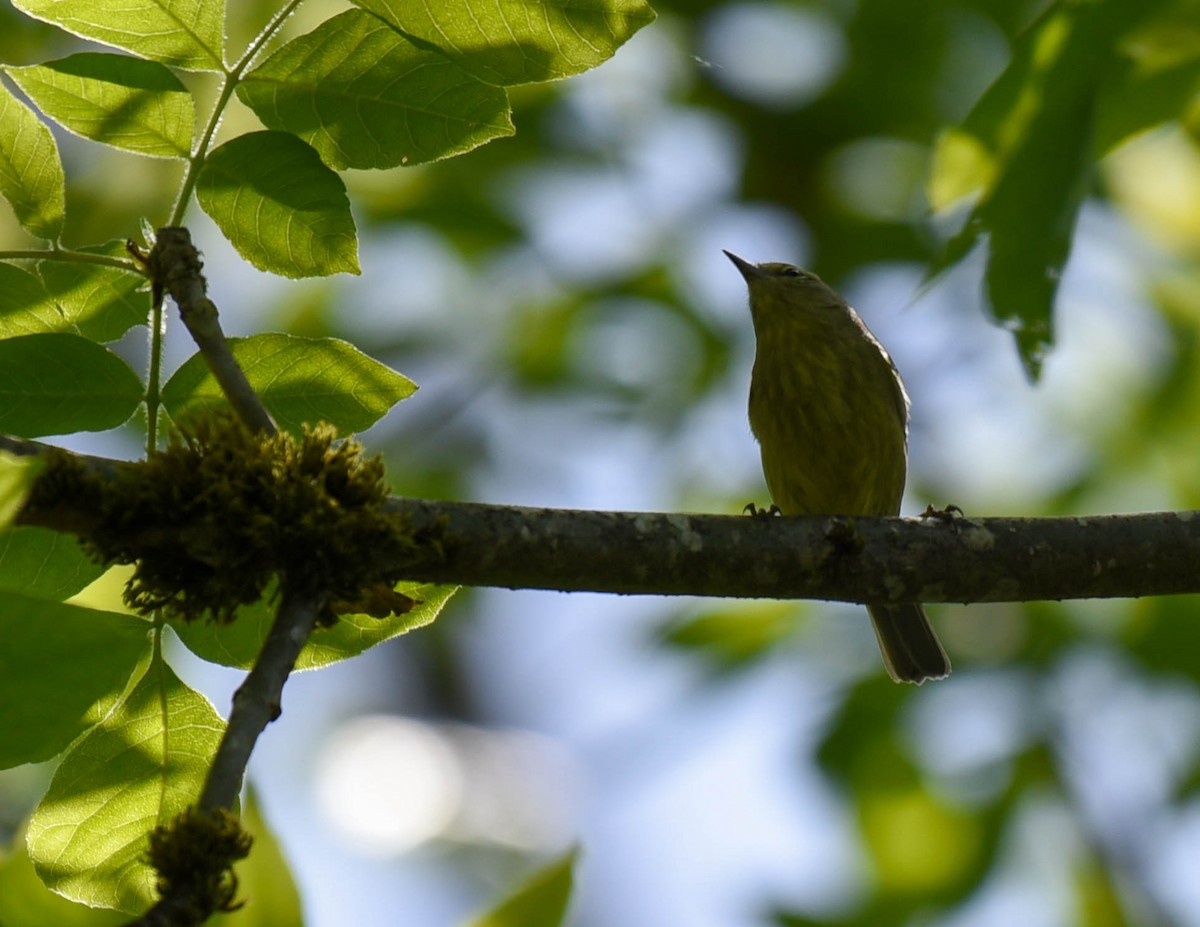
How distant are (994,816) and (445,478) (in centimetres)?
385

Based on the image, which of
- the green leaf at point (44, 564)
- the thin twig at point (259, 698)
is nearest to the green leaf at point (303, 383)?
the green leaf at point (44, 564)

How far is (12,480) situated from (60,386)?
121cm

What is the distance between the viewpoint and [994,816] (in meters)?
5.18

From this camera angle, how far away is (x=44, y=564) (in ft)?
8.79

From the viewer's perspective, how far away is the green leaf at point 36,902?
8.34 feet

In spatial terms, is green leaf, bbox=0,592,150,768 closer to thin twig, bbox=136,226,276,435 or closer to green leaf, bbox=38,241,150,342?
thin twig, bbox=136,226,276,435

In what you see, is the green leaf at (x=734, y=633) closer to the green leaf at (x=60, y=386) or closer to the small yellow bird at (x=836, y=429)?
the small yellow bird at (x=836, y=429)

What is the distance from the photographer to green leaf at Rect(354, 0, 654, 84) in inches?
96.5

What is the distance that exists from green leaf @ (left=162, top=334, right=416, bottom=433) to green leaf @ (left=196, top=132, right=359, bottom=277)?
0.16 metres

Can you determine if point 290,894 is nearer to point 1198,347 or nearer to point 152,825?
point 152,825

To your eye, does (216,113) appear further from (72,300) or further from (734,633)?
(734,633)

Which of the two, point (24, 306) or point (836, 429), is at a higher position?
point (836, 429)

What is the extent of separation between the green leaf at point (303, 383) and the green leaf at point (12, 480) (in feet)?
3.84

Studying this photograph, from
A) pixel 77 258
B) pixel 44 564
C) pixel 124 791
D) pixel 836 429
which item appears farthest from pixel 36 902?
pixel 836 429
